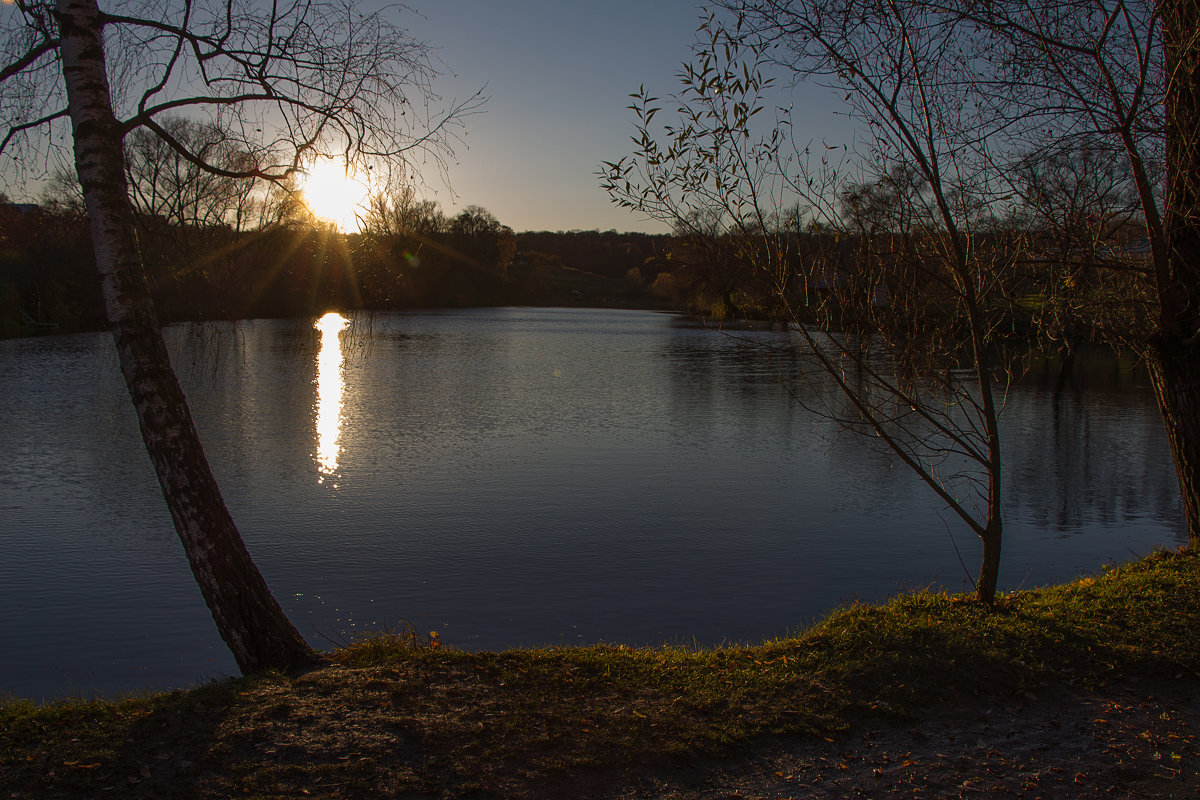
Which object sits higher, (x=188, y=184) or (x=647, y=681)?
(x=188, y=184)

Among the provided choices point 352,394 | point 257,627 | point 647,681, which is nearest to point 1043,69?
point 647,681

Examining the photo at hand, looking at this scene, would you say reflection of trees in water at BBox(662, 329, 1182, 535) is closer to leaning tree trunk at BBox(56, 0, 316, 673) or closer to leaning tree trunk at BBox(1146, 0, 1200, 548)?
leaning tree trunk at BBox(1146, 0, 1200, 548)

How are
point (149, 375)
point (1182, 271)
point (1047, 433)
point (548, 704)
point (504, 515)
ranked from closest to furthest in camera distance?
point (548, 704), point (149, 375), point (1182, 271), point (504, 515), point (1047, 433)

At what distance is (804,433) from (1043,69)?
991 centimetres

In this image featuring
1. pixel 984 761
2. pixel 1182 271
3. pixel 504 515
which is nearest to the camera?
pixel 984 761

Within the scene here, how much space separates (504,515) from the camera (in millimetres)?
10297

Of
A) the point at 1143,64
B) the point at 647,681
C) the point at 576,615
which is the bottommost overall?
the point at 576,615

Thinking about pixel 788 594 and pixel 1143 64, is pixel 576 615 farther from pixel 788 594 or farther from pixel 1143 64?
pixel 1143 64

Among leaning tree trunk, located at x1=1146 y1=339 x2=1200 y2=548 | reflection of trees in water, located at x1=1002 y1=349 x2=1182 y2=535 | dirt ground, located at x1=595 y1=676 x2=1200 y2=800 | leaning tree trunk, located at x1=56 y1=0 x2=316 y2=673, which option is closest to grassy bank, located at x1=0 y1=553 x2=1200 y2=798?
dirt ground, located at x1=595 y1=676 x2=1200 y2=800

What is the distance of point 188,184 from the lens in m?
5.27

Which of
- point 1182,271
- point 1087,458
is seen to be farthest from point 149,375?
point 1087,458

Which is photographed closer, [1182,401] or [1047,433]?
[1182,401]

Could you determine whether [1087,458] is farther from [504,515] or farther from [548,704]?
[548,704]

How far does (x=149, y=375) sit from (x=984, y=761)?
485cm
